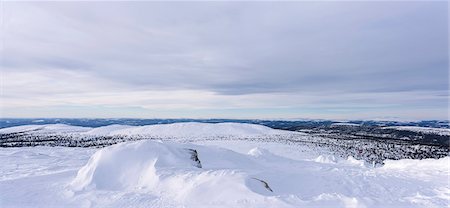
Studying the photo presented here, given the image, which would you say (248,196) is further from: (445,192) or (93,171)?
(445,192)

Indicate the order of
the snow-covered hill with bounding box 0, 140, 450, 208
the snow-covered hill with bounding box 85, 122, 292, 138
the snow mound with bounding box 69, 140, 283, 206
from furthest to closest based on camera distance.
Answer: the snow-covered hill with bounding box 85, 122, 292, 138
the snow mound with bounding box 69, 140, 283, 206
the snow-covered hill with bounding box 0, 140, 450, 208

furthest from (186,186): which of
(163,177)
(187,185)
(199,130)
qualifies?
(199,130)

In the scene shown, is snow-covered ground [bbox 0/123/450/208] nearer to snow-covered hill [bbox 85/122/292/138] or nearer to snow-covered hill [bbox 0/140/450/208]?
snow-covered hill [bbox 0/140/450/208]

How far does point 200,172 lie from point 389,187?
8.48 metres

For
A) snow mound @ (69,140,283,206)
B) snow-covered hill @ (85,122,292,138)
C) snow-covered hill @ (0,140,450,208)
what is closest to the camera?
snow-covered hill @ (0,140,450,208)

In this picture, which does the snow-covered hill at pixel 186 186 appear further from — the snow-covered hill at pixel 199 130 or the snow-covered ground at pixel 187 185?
the snow-covered hill at pixel 199 130

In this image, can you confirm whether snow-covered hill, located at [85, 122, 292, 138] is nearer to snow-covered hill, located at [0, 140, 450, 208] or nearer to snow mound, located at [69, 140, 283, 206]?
snow-covered hill, located at [0, 140, 450, 208]

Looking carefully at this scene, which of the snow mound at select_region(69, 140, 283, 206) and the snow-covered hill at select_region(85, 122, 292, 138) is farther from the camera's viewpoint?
the snow-covered hill at select_region(85, 122, 292, 138)

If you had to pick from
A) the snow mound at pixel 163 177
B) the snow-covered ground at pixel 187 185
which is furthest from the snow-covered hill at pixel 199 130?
the snow mound at pixel 163 177

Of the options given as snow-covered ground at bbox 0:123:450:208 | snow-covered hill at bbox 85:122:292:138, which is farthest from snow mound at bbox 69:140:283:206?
snow-covered hill at bbox 85:122:292:138

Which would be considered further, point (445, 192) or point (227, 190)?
point (445, 192)

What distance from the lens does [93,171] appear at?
464 inches

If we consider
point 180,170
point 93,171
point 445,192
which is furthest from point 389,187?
point 93,171

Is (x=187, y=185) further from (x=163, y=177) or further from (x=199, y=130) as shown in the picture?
(x=199, y=130)
